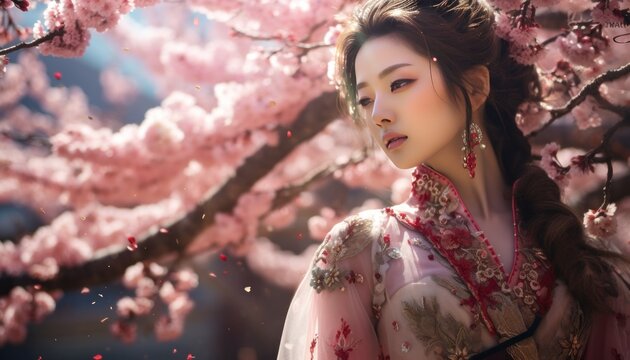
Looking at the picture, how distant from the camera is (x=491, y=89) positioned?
6.48 ft

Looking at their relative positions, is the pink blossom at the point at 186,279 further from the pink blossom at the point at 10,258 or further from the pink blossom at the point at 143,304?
the pink blossom at the point at 10,258

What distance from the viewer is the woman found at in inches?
61.3

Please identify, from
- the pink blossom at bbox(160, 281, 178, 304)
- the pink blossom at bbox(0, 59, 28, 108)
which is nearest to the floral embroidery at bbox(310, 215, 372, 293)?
the pink blossom at bbox(160, 281, 178, 304)

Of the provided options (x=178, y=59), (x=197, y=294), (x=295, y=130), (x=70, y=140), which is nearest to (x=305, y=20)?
(x=295, y=130)

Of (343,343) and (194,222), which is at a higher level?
(194,222)

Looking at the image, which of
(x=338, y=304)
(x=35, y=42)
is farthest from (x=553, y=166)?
(x=35, y=42)

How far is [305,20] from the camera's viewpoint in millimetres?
3412

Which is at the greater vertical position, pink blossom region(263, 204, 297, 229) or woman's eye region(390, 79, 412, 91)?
pink blossom region(263, 204, 297, 229)

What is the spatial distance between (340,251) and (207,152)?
6.94ft

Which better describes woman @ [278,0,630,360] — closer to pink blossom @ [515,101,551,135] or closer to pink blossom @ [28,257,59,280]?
pink blossom @ [515,101,551,135]

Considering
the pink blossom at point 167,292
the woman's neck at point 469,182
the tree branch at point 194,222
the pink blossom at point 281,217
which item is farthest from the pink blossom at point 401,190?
the pink blossom at point 167,292

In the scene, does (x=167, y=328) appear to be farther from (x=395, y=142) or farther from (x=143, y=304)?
(x=395, y=142)

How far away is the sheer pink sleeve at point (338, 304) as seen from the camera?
1.56m

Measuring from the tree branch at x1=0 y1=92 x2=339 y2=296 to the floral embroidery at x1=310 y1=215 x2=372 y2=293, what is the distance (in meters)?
1.53
